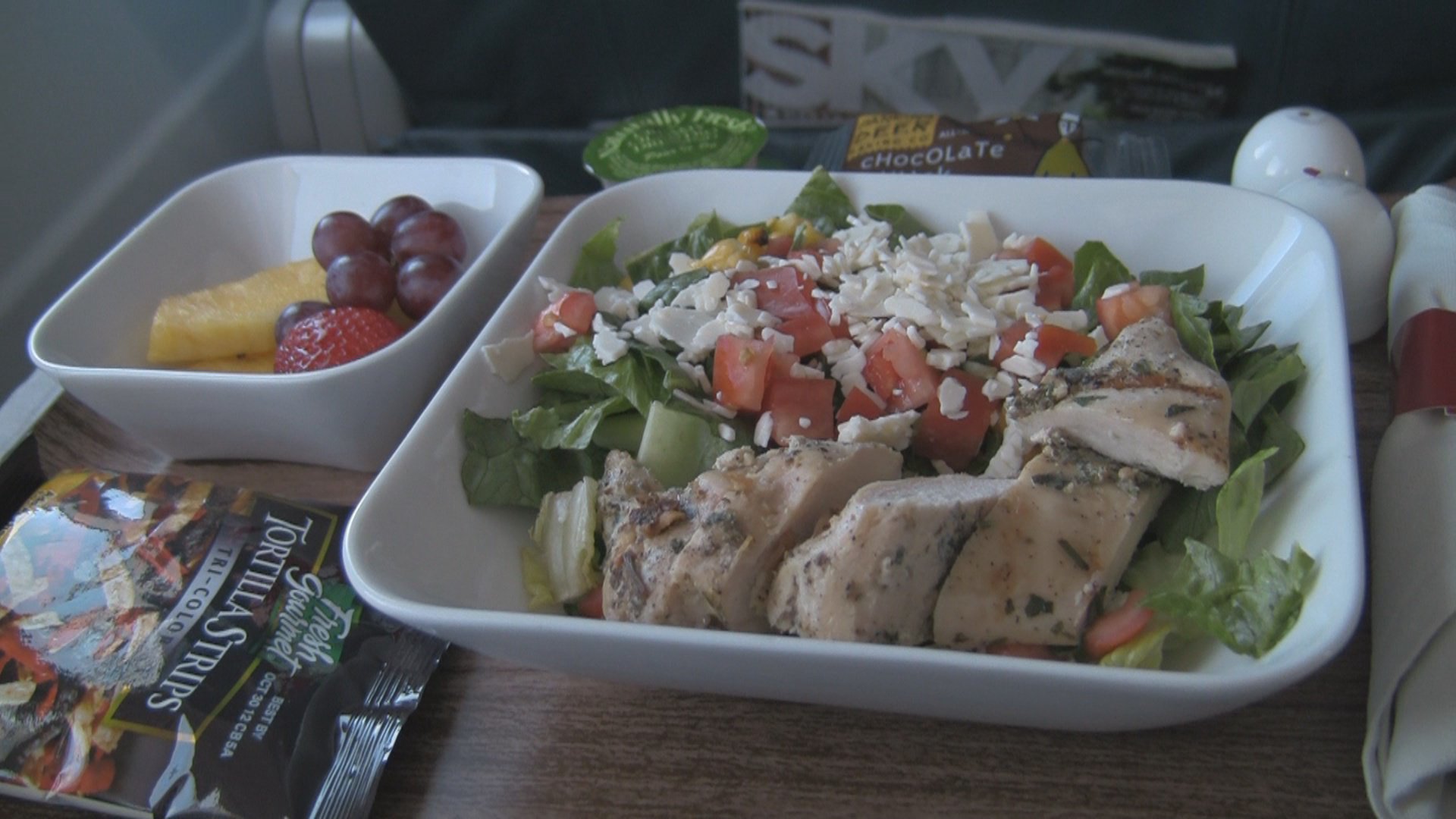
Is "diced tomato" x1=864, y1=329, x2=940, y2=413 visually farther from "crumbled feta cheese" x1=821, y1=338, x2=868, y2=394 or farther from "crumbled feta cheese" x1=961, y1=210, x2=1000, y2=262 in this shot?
"crumbled feta cheese" x1=961, y1=210, x2=1000, y2=262

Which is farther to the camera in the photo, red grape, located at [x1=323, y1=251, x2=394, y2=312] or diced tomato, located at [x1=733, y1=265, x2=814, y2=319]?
red grape, located at [x1=323, y1=251, x2=394, y2=312]

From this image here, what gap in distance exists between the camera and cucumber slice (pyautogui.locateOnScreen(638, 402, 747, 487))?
1360mm

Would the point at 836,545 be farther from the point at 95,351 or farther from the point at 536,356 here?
the point at 95,351

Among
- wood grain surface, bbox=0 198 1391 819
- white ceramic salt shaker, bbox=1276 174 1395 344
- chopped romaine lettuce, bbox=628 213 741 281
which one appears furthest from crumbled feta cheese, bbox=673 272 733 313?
white ceramic salt shaker, bbox=1276 174 1395 344

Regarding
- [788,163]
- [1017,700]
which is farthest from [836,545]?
[788,163]

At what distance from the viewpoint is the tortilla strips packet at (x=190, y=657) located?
1.07 meters

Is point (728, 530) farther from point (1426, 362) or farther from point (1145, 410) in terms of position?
point (1426, 362)

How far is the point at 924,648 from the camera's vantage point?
104 cm

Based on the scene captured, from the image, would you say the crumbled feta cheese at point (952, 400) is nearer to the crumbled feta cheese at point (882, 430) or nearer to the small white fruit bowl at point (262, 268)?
the crumbled feta cheese at point (882, 430)

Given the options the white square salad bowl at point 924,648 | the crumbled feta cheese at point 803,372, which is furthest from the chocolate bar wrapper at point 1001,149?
the crumbled feta cheese at point 803,372

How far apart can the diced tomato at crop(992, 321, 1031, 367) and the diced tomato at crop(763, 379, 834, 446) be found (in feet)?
0.73

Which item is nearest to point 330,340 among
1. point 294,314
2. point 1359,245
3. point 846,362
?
point 294,314

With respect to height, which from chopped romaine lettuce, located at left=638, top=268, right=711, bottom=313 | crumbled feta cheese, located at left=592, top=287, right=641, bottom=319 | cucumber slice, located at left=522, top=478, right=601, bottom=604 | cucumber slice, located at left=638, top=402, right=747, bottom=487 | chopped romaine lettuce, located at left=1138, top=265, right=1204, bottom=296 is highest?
chopped romaine lettuce, located at left=1138, top=265, right=1204, bottom=296

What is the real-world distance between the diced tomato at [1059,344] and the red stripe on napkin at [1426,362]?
0.37 m
